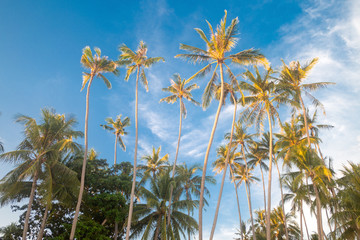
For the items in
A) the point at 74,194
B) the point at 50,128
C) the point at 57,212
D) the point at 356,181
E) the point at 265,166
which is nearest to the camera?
the point at 356,181

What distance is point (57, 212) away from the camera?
70.0ft

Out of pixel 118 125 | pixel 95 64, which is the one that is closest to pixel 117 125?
pixel 118 125

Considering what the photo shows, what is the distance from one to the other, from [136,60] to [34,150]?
10942 millimetres

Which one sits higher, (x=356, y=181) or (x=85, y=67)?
(x=85, y=67)

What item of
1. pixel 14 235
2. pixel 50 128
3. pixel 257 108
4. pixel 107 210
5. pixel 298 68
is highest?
pixel 298 68

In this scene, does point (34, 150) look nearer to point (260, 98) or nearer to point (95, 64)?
point (95, 64)

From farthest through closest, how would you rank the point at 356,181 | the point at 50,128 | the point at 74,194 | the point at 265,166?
the point at 265,166 → the point at 74,194 → the point at 50,128 → the point at 356,181

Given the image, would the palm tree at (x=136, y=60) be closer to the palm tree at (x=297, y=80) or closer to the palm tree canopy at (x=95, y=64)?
the palm tree canopy at (x=95, y=64)

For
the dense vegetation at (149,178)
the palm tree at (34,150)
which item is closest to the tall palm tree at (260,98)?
the dense vegetation at (149,178)

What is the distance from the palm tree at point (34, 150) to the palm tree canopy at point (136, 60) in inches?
264

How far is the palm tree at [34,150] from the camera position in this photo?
16562mm

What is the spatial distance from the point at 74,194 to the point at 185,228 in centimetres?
987

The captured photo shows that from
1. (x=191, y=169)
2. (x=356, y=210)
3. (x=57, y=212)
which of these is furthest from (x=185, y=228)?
(x=356, y=210)

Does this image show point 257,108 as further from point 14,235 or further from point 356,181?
point 14,235
